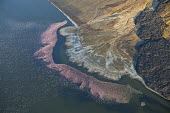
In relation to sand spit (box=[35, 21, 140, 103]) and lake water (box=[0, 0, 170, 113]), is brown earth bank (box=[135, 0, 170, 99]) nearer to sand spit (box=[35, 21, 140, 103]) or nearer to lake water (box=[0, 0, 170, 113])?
lake water (box=[0, 0, 170, 113])

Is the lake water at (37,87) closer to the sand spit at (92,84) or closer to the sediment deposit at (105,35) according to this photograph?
the sand spit at (92,84)

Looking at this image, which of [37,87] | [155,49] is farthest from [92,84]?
[155,49]

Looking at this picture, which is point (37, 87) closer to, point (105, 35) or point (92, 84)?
point (92, 84)

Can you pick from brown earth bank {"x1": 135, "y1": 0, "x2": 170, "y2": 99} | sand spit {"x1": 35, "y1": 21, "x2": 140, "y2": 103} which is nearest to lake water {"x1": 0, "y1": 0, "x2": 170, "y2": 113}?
sand spit {"x1": 35, "y1": 21, "x2": 140, "y2": 103}

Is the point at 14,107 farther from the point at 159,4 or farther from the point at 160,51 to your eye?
the point at 159,4

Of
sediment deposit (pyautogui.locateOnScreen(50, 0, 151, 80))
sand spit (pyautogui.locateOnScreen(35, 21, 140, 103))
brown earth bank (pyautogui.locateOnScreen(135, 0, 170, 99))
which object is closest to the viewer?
sand spit (pyautogui.locateOnScreen(35, 21, 140, 103))

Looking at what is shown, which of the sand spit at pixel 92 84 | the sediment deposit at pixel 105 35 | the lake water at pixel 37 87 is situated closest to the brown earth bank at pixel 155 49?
the sediment deposit at pixel 105 35
